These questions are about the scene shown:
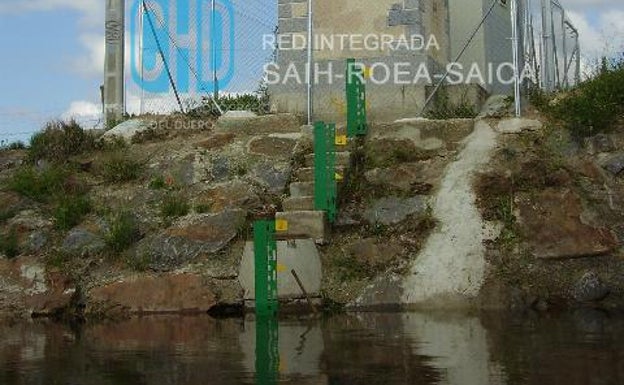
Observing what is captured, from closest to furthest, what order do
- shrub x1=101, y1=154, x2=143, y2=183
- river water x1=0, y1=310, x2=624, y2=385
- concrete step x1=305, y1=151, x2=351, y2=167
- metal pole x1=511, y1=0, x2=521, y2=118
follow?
river water x1=0, y1=310, x2=624, y2=385, concrete step x1=305, y1=151, x2=351, y2=167, metal pole x1=511, y1=0, x2=521, y2=118, shrub x1=101, y1=154, x2=143, y2=183

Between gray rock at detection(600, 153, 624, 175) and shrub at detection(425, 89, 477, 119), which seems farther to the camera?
shrub at detection(425, 89, 477, 119)

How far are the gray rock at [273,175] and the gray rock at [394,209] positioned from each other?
166 centimetres

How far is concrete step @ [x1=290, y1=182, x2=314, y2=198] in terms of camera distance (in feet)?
39.0

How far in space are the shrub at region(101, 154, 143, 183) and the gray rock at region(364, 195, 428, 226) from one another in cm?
422

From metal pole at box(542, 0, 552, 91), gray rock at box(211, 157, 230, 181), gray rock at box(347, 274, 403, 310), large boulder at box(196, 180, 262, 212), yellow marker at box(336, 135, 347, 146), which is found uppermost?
metal pole at box(542, 0, 552, 91)

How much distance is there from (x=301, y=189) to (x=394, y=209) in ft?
4.76

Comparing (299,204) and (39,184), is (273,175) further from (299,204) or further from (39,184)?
(39,184)

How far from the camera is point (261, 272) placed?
10086 mm

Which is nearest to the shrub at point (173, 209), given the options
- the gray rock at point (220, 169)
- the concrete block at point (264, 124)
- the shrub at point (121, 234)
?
the shrub at point (121, 234)

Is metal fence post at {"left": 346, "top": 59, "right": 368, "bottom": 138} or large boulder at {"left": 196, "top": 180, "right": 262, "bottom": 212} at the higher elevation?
metal fence post at {"left": 346, "top": 59, "right": 368, "bottom": 138}

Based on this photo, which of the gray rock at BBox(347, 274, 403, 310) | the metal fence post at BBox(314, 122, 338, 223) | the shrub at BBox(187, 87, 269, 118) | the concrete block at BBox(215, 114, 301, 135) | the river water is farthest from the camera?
the shrub at BBox(187, 87, 269, 118)

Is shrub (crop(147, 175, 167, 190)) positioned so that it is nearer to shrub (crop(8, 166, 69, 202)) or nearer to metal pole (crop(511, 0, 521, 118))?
shrub (crop(8, 166, 69, 202))

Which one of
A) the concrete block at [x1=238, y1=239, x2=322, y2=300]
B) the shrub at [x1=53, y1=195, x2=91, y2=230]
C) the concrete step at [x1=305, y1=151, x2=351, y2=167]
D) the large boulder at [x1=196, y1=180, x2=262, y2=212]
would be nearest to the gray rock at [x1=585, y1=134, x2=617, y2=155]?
the concrete step at [x1=305, y1=151, x2=351, y2=167]

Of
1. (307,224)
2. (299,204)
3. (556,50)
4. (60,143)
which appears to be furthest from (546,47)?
(60,143)
